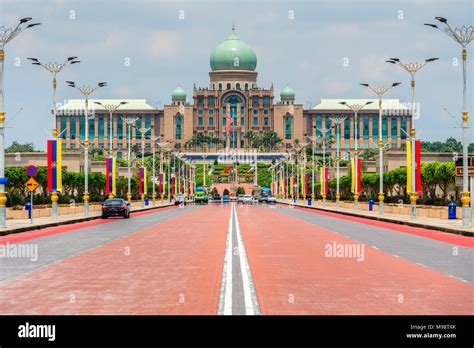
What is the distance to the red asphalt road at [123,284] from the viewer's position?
1288 centimetres

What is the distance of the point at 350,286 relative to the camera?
621 inches

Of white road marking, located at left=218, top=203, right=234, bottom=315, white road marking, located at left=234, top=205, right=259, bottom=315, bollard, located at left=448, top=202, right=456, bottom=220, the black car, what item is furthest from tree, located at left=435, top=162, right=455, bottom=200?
white road marking, located at left=218, top=203, right=234, bottom=315

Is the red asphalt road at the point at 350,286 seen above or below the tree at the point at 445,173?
below

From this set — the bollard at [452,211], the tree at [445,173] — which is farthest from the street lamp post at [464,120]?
the tree at [445,173]

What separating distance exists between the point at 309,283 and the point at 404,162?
11089 cm

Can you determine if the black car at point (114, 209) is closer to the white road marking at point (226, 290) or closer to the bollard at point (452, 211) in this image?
the bollard at point (452, 211)

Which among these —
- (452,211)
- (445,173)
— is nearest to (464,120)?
(452,211)

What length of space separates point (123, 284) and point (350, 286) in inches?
167

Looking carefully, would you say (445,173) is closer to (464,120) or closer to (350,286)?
(464,120)

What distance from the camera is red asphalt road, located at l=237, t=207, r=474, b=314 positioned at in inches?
505

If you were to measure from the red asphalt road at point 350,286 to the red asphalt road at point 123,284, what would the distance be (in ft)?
3.48

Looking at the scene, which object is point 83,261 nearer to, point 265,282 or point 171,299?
point 265,282

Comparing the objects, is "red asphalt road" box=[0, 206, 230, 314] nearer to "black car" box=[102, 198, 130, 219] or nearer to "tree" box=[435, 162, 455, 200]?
"black car" box=[102, 198, 130, 219]

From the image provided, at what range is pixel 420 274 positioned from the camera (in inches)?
715
